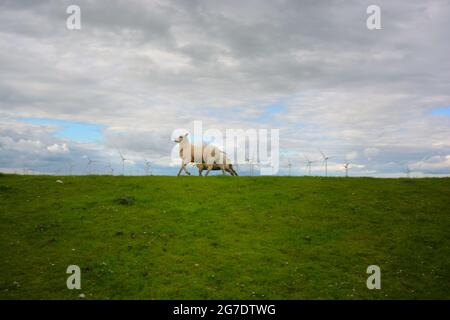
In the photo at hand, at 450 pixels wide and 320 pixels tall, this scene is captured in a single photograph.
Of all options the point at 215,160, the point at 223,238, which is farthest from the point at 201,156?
the point at 223,238

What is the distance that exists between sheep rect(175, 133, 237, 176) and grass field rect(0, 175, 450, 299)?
5.30 meters

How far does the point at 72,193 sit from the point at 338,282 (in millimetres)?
19205

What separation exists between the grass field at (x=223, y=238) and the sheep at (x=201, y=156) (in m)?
5.30

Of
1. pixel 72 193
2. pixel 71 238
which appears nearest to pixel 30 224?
pixel 71 238

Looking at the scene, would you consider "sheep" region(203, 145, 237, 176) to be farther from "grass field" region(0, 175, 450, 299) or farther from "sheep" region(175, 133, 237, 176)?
"grass field" region(0, 175, 450, 299)

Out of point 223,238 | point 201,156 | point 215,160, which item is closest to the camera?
point 223,238

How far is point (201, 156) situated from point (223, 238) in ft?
52.4

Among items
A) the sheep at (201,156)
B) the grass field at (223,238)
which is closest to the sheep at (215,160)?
the sheep at (201,156)

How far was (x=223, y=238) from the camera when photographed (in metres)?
20.7

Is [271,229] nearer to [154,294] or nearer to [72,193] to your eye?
[154,294]

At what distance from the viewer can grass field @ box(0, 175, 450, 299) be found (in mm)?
16312

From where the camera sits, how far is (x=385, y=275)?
17719 mm

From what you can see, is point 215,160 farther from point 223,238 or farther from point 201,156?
point 223,238

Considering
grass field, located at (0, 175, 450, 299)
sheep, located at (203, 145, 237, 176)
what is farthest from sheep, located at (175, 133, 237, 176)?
grass field, located at (0, 175, 450, 299)
